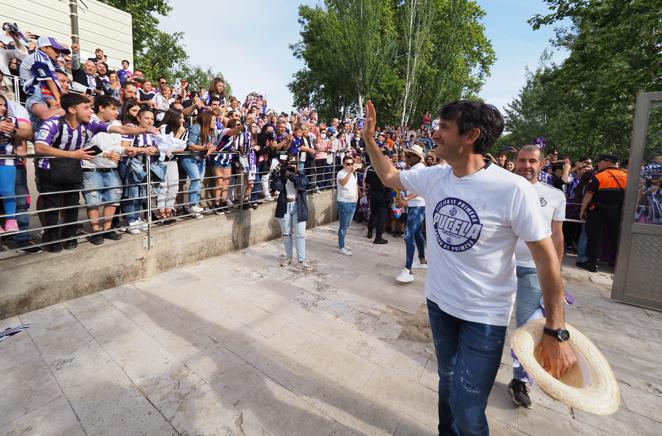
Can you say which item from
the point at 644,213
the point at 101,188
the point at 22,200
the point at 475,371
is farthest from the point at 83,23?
the point at 644,213

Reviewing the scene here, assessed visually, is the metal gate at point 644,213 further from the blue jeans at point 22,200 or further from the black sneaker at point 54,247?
the blue jeans at point 22,200

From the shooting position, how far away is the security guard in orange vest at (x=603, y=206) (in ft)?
21.7

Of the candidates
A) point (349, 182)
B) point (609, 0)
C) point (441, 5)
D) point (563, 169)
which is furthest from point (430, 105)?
point (349, 182)

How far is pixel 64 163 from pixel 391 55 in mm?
27480

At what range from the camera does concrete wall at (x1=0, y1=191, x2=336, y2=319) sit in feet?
12.6

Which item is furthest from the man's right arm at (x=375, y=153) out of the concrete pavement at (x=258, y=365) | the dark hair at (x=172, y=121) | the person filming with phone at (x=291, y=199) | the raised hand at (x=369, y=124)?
the dark hair at (x=172, y=121)

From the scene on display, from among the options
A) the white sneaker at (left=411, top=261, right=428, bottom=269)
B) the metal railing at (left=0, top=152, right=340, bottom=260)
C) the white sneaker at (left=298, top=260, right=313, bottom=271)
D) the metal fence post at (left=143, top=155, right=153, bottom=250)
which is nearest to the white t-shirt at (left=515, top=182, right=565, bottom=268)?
the white sneaker at (left=411, top=261, right=428, bottom=269)

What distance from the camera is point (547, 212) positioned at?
113 inches

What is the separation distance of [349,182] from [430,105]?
26.9m

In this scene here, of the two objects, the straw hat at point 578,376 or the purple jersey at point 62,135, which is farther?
the purple jersey at point 62,135

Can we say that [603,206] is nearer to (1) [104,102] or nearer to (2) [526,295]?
(2) [526,295]

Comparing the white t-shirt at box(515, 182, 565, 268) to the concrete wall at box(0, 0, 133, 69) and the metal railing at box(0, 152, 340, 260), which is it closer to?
the metal railing at box(0, 152, 340, 260)

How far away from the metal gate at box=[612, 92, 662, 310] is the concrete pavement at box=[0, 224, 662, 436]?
1.30 feet

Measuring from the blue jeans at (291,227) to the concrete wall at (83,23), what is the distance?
42.4ft
